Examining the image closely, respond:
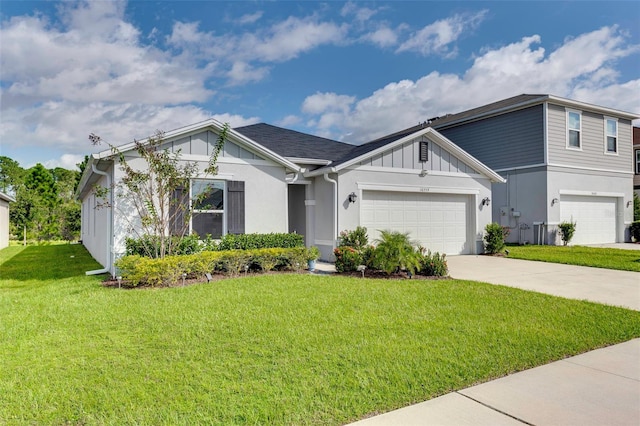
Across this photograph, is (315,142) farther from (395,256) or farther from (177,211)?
(395,256)

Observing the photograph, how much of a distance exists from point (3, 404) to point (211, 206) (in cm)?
705

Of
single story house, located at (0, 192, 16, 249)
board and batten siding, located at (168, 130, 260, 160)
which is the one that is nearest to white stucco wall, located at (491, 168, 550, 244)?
board and batten siding, located at (168, 130, 260, 160)

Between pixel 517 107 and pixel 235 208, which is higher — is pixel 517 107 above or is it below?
above

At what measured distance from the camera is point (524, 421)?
9.59ft

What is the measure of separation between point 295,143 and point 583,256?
10.2 m

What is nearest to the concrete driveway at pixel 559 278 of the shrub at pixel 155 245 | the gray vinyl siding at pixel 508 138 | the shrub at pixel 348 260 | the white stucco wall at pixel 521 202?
the shrub at pixel 348 260

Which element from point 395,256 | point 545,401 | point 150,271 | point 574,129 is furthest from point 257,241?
point 574,129

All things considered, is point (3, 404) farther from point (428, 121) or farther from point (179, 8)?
point (428, 121)

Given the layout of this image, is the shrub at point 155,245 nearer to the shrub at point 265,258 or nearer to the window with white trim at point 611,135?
the shrub at point 265,258

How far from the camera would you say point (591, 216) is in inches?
701

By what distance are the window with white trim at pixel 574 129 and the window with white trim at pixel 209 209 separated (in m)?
14.7

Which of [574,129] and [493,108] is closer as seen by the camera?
[574,129]

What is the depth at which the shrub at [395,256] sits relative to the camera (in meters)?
8.55

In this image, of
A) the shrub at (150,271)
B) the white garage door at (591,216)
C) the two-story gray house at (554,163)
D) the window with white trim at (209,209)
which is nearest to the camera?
the shrub at (150,271)
